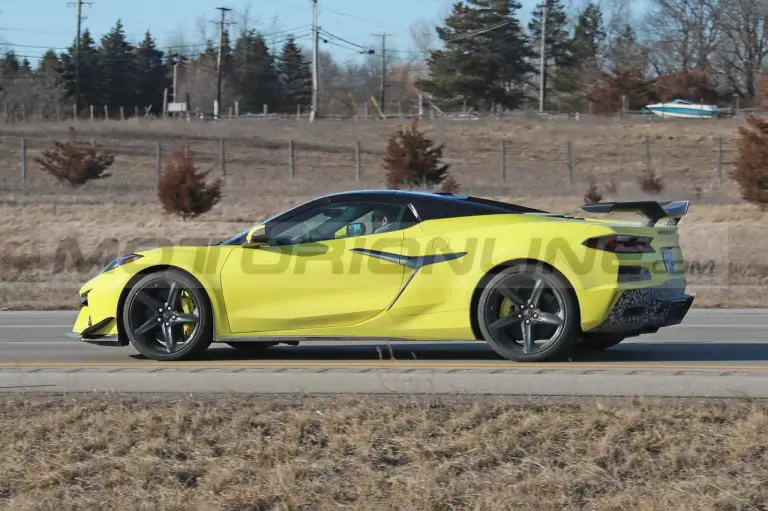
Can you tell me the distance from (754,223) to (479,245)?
17037mm

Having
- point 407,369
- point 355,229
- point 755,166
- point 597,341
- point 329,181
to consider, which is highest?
point 755,166

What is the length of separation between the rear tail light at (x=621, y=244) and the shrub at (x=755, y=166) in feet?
60.3

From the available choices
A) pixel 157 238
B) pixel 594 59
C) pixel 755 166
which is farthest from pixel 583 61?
pixel 157 238

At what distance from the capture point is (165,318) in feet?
30.7

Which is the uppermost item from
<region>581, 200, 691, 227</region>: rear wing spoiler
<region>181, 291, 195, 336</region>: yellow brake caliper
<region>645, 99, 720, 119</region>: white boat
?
<region>645, 99, 720, 119</region>: white boat

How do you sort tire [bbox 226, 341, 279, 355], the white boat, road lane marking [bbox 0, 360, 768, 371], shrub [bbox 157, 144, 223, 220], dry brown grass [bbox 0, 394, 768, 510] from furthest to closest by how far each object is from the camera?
the white boat → shrub [bbox 157, 144, 223, 220] → tire [bbox 226, 341, 279, 355] → road lane marking [bbox 0, 360, 768, 371] → dry brown grass [bbox 0, 394, 768, 510]

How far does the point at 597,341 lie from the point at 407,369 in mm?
1888

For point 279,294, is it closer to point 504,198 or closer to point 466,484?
point 466,484

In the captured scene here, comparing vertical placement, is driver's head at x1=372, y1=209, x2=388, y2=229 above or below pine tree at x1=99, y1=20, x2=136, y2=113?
below

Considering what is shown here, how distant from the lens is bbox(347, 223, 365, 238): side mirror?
30.1 feet

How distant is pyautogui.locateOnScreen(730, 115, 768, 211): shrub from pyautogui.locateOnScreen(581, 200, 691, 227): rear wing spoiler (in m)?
17.8

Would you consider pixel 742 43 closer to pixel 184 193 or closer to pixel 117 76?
pixel 117 76

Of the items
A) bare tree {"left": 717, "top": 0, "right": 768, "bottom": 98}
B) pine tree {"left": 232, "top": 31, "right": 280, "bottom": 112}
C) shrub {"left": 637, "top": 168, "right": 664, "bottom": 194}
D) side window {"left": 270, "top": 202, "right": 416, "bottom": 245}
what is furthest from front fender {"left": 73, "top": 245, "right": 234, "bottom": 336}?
pine tree {"left": 232, "top": 31, "right": 280, "bottom": 112}

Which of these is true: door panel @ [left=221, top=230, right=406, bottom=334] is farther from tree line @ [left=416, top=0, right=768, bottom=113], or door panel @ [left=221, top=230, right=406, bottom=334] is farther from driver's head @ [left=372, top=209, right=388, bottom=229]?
tree line @ [left=416, top=0, right=768, bottom=113]
